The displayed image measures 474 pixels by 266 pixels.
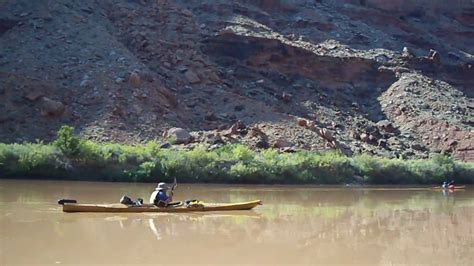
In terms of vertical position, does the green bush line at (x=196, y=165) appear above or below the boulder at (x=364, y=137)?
Result: below

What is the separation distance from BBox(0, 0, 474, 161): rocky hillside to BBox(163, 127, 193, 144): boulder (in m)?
0.08

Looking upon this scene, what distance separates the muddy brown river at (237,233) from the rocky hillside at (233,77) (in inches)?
439

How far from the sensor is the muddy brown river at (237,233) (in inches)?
506

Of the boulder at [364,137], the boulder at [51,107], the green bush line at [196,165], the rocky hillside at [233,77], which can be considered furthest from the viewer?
the boulder at [364,137]

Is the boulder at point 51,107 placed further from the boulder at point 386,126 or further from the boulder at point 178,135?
the boulder at point 386,126

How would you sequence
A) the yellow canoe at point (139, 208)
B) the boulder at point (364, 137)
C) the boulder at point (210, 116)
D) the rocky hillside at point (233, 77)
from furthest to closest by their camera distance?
the boulder at point (364, 137) < the boulder at point (210, 116) < the rocky hillside at point (233, 77) < the yellow canoe at point (139, 208)

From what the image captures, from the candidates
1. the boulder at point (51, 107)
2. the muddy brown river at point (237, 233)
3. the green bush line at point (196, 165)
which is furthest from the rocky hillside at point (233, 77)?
the muddy brown river at point (237, 233)

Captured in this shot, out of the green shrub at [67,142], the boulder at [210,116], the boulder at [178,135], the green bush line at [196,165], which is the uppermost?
the boulder at [210,116]

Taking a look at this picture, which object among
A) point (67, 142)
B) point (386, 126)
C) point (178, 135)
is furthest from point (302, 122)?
point (67, 142)

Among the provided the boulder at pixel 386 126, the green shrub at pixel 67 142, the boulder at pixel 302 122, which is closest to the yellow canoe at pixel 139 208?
the green shrub at pixel 67 142

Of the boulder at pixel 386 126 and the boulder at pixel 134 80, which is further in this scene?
the boulder at pixel 386 126

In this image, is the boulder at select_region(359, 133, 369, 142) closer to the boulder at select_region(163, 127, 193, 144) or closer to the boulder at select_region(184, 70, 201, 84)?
the boulder at select_region(184, 70, 201, 84)

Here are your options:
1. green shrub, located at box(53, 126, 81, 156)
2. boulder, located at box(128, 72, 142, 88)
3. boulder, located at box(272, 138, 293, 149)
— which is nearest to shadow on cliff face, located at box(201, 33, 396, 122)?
boulder, located at box(272, 138, 293, 149)

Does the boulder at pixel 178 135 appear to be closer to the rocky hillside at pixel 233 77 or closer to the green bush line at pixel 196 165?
the rocky hillside at pixel 233 77
